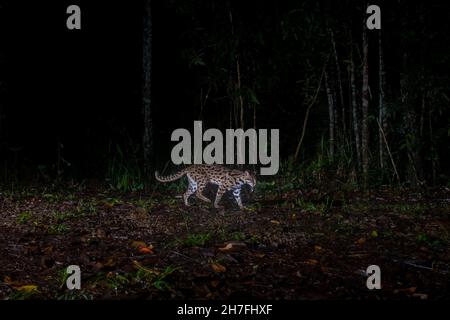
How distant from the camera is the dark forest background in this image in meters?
10.4

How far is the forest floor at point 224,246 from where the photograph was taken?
5.17 m

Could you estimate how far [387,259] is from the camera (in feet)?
20.0

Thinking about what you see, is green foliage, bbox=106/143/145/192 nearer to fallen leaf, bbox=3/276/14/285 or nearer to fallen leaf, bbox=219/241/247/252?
fallen leaf, bbox=219/241/247/252

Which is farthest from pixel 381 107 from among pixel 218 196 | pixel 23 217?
pixel 23 217

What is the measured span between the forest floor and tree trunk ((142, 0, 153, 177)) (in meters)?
1.86

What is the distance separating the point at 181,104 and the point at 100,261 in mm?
9917

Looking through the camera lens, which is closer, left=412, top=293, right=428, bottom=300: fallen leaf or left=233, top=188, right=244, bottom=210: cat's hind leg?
left=412, top=293, right=428, bottom=300: fallen leaf

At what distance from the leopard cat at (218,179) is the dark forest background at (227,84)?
1.60m

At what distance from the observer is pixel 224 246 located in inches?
255

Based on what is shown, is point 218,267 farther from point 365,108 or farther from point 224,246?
point 365,108

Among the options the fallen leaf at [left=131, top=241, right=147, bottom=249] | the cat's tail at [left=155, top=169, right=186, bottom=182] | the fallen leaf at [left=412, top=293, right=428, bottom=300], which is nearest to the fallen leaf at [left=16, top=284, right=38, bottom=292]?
the fallen leaf at [left=131, top=241, right=147, bottom=249]

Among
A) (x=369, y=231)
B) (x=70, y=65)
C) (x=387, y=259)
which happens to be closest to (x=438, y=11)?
(x=369, y=231)
